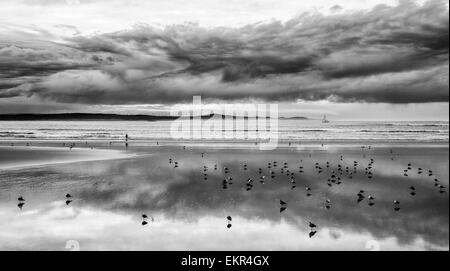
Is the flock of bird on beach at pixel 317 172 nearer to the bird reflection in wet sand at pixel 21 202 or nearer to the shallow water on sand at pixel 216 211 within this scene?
the bird reflection in wet sand at pixel 21 202

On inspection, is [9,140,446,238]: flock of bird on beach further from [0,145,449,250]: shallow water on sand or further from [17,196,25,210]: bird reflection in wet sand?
[0,145,449,250]: shallow water on sand

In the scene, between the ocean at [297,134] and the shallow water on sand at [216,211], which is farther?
the ocean at [297,134]

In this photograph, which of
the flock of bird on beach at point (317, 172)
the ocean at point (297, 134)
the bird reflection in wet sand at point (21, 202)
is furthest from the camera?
the ocean at point (297, 134)

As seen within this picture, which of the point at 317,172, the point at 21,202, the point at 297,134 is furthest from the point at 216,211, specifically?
the point at 297,134

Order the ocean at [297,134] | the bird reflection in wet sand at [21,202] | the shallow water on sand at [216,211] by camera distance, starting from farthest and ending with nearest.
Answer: the ocean at [297,134]
the bird reflection in wet sand at [21,202]
the shallow water on sand at [216,211]

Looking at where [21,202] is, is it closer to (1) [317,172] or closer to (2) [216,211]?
(2) [216,211]

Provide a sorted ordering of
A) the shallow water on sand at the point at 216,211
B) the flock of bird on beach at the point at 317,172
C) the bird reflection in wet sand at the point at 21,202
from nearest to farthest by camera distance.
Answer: the shallow water on sand at the point at 216,211
the flock of bird on beach at the point at 317,172
the bird reflection in wet sand at the point at 21,202

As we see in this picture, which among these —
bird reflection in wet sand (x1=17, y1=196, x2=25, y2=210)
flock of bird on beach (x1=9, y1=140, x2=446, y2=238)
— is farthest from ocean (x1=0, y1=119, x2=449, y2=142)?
bird reflection in wet sand (x1=17, y1=196, x2=25, y2=210)

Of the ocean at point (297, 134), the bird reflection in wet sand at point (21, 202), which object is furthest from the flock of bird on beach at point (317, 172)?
the ocean at point (297, 134)

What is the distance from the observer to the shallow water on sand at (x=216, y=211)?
11023mm

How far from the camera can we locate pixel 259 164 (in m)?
27.3

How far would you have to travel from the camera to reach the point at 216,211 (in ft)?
46.2

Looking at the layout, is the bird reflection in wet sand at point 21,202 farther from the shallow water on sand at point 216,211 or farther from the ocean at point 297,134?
the ocean at point 297,134

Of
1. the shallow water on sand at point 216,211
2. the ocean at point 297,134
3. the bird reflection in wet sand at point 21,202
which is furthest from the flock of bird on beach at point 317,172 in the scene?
the ocean at point 297,134
